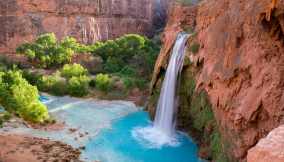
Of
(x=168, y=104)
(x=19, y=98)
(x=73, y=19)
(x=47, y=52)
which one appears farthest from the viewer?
(x=73, y=19)

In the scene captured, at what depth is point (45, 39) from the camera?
37.9 metres

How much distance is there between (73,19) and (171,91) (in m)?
28.6

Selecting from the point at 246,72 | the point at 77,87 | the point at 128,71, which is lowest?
the point at 77,87

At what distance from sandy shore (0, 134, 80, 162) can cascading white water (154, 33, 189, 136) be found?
5.83 meters

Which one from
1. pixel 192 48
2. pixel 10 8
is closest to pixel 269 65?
pixel 192 48

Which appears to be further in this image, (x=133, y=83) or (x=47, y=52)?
(x=47, y=52)

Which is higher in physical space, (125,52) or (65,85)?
(125,52)

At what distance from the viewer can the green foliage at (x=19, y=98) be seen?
1734cm

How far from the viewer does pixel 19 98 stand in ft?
61.1

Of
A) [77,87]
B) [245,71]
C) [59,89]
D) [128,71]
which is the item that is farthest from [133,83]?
[245,71]

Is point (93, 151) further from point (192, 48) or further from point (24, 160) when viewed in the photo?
point (192, 48)

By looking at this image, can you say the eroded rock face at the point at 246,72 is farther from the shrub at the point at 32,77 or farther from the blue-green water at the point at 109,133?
the shrub at the point at 32,77

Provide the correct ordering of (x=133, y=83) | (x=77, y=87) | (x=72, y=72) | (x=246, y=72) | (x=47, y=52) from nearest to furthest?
(x=246, y=72) → (x=77, y=87) → (x=133, y=83) → (x=72, y=72) → (x=47, y=52)

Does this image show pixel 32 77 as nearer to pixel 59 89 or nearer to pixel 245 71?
pixel 59 89
